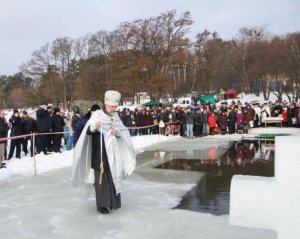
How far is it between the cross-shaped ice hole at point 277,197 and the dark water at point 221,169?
307cm

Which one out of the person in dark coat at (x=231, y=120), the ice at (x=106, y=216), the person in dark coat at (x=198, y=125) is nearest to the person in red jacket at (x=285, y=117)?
the person in dark coat at (x=231, y=120)

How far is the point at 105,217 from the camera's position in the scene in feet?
18.3

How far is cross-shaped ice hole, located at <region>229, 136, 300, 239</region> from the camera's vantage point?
2389 mm

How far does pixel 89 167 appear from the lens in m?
5.98

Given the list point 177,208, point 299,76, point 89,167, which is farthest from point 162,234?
point 299,76

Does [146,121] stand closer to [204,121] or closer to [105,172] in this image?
[204,121]

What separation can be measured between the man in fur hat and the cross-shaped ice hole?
3.20 metres

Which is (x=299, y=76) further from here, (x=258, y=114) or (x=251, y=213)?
(x=251, y=213)

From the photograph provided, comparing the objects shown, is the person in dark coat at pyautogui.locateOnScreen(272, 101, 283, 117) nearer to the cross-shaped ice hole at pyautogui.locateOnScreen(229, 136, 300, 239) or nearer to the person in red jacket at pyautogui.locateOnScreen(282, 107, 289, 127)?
the person in red jacket at pyautogui.locateOnScreen(282, 107, 289, 127)

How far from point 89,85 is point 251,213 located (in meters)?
57.6

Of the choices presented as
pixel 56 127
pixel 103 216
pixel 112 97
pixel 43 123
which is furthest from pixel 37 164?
pixel 112 97

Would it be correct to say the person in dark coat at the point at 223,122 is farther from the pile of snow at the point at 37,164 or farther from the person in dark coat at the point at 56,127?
the pile of snow at the point at 37,164

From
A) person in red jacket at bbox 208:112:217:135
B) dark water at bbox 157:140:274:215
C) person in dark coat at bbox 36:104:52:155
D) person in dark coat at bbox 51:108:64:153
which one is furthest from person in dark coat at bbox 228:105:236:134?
person in dark coat at bbox 36:104:52:155

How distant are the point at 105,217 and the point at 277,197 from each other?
3516 millimetres
